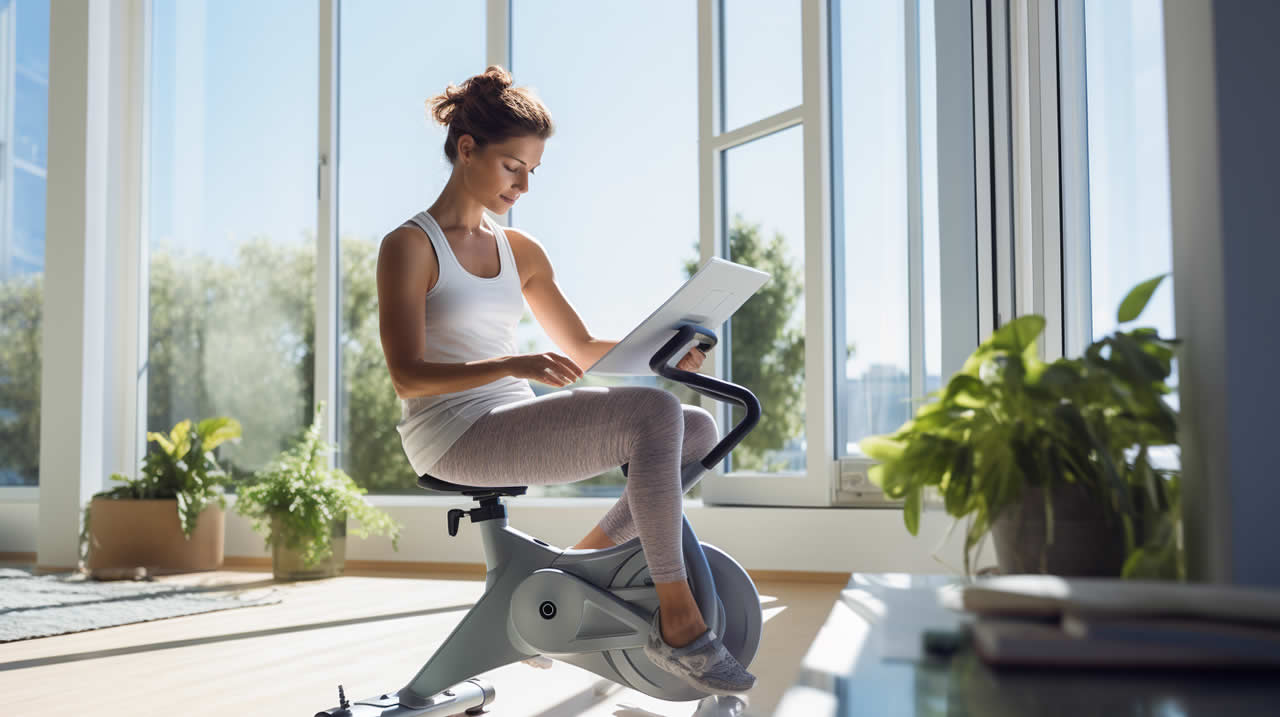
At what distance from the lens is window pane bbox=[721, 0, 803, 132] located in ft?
11.6

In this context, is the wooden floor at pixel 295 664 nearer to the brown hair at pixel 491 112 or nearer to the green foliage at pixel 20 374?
the brown hair at pixel 491 112

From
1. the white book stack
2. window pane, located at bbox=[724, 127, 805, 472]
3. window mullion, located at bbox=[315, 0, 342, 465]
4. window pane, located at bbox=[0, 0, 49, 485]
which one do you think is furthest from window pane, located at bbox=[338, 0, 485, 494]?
the white book stack

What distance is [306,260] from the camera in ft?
14.7

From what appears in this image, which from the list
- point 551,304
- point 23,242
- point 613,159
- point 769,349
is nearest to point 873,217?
point 769,349

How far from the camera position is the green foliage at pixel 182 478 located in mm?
3867

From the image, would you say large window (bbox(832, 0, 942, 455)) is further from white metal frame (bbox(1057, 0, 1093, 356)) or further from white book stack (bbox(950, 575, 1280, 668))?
white book stack (bbox(950, 575, 1280, 668))

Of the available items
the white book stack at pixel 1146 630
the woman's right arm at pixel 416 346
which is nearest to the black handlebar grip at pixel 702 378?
the woman's right arm at pixel 416 346

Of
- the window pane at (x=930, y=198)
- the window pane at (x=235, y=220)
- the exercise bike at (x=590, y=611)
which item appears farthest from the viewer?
the window pane at (x=235, y=220)

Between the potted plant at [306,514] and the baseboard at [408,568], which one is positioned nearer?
the potted plant at [306,514]

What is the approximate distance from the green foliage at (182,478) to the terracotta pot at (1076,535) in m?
3.68

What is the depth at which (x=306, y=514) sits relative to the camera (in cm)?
362

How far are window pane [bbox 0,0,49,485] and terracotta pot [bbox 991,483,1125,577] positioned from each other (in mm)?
4967

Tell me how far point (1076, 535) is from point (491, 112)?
49.6 inches

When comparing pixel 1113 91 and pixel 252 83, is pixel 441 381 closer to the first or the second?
pixel 1113 91
